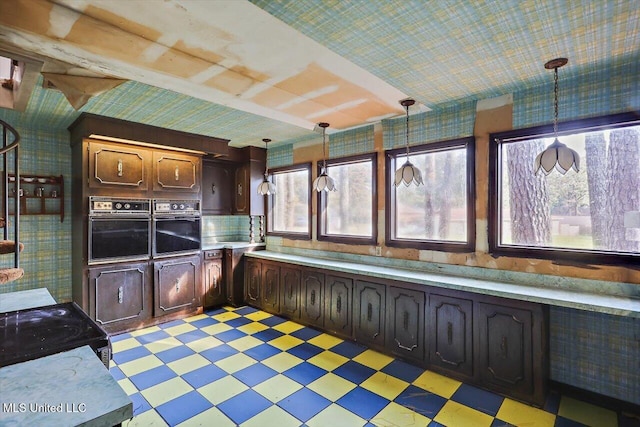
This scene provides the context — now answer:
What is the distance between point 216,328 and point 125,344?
99cm

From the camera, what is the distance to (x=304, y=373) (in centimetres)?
302

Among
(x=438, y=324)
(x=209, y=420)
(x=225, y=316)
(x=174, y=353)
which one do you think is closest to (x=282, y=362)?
(x=209, y=420)

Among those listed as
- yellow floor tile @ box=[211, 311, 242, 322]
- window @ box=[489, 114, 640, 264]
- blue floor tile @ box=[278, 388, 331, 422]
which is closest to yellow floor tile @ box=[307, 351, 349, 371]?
blue floor tile @ box=[278, 388, 331, 422]

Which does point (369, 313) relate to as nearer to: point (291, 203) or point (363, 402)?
point (363, 402)

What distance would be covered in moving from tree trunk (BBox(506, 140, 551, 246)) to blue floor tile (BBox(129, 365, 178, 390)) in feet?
11.4

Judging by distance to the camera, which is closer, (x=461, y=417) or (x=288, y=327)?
(x=461, y=417)

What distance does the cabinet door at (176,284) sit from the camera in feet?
14.1

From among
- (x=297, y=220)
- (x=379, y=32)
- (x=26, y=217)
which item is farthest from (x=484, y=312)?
(x=26, y=217)

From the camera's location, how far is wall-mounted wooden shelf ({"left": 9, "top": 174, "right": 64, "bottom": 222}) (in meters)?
3.86

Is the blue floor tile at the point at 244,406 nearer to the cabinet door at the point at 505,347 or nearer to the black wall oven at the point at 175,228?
the cabinet door at the point at 505,347

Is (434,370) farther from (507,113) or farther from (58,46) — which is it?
(58,46)

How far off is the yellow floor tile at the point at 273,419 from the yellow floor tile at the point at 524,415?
1.53m

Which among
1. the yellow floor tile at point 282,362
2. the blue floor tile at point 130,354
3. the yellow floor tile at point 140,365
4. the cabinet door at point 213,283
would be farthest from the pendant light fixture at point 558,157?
the cabinet door at point 213,283

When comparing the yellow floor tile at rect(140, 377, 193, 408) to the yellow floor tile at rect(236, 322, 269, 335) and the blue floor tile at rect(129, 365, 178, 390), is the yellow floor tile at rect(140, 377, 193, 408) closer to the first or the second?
the blue floor tile at rect(129, 365, 178, 390)
